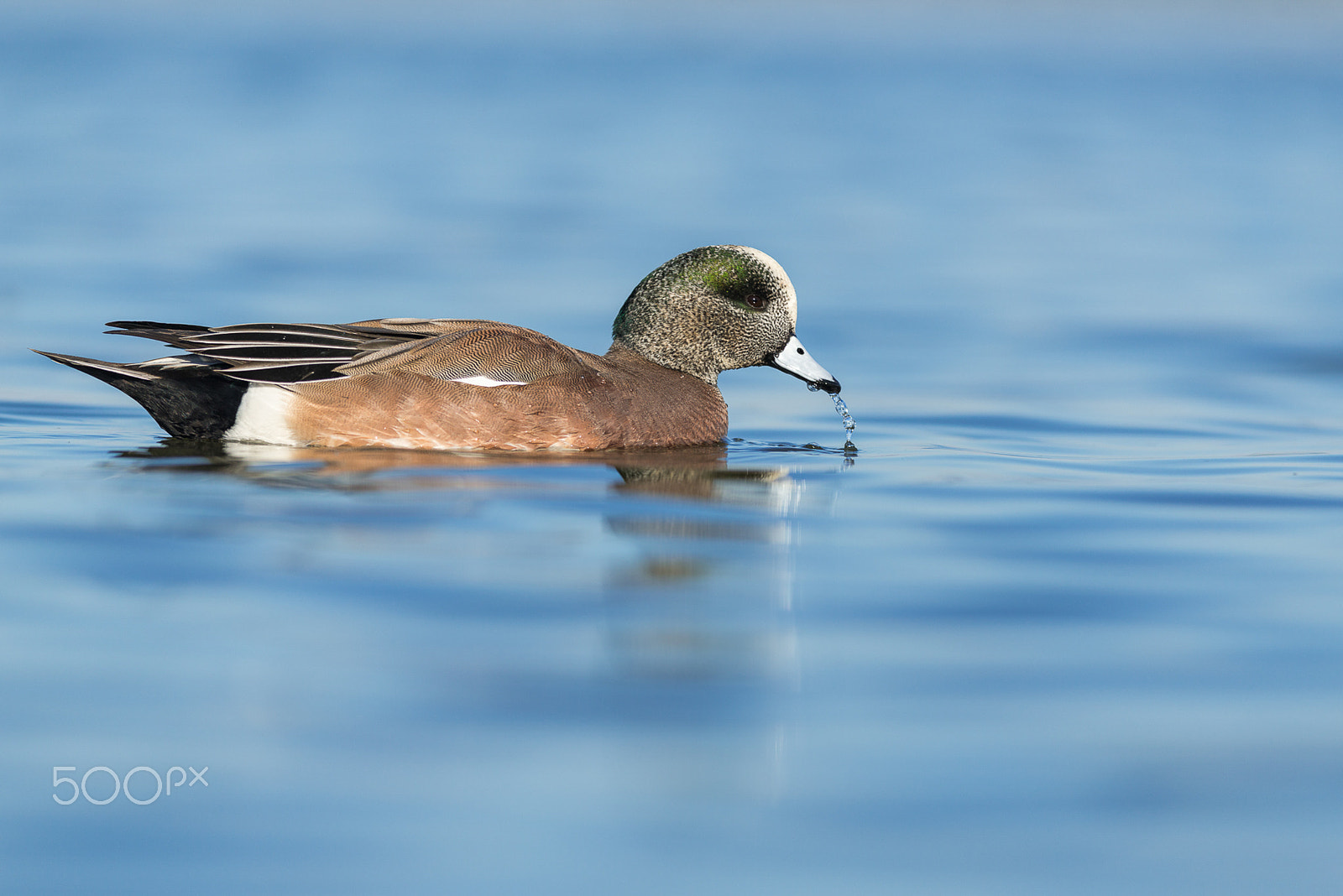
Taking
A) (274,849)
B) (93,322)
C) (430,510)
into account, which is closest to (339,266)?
(93,322)

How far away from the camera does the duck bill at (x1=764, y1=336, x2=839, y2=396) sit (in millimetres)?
6883

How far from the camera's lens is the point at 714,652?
11.8ft

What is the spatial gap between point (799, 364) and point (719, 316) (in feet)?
1.29

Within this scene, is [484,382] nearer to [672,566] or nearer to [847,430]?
[847,430]

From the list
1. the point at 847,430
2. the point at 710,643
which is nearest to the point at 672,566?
the point at 710,643

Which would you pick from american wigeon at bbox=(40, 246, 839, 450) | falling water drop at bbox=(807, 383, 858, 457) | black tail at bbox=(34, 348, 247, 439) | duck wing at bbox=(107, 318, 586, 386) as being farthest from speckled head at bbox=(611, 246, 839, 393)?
black tail at bbox=(34, 348, 247, 439)

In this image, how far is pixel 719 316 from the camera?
6.98 meters

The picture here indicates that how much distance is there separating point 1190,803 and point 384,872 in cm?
139

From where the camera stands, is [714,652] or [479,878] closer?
[479,878]

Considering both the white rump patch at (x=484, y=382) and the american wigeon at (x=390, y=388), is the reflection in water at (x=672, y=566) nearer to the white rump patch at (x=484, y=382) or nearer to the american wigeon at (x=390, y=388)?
the american wigeon at (x=390, y=388)

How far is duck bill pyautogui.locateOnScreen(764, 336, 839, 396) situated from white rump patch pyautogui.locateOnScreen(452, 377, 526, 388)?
1.32 metres

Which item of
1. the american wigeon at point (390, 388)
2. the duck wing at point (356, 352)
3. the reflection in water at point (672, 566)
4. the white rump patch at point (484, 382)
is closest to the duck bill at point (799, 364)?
the reflection in water at point (672, 566)

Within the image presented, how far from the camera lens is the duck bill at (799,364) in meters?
6.88

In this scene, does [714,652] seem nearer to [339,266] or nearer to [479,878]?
[479,878]
